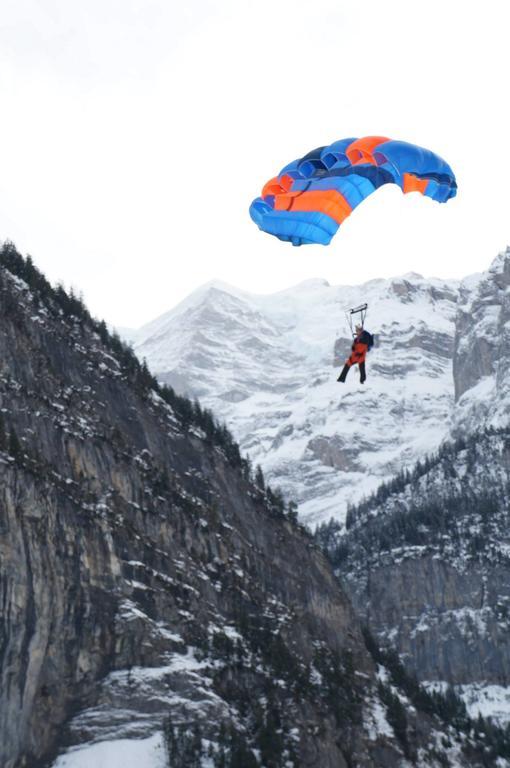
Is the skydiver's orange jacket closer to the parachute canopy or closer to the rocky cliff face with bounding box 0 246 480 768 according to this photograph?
the parachute canopy

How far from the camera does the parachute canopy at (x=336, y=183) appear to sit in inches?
2864

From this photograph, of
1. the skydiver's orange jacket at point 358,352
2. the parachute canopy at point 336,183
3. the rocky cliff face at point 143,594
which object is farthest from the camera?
the rocky cliff face at point 143,594

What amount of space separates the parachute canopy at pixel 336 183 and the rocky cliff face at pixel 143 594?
33893 millimetres

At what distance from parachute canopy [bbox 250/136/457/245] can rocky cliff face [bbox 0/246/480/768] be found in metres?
33.9

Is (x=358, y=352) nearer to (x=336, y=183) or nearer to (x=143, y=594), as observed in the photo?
(x=336, y=183)

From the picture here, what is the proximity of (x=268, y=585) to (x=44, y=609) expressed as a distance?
121ft

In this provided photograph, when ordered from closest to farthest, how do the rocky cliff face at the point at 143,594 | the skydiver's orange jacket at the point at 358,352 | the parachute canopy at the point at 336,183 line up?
1. the skydiver's orange jacket at the point at 358,352
2. the parachute canopy at the point at 336,183
3. the rocky cliff face at the point at 143,594

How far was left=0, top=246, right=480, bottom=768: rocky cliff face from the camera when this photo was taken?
97.5 meters

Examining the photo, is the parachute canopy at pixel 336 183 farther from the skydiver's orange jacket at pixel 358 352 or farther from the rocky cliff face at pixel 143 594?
the rocky cliff face at pixel 143 594

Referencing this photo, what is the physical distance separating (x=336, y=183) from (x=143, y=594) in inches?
1753

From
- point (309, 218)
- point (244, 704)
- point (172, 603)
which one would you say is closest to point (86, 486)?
point (172, 603)

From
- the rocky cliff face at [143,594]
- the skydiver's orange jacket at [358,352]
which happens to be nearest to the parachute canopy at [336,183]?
the skydiver's orange jacket at [358,352]

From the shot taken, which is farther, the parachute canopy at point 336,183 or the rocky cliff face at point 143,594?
the rocky cliff face at point 143,594

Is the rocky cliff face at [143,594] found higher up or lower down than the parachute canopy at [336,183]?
lower down
